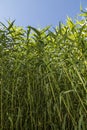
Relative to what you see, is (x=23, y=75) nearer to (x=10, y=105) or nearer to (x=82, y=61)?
(x=10, y=105)

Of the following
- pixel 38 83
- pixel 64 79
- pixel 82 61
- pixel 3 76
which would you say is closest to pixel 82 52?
pixel 82 61

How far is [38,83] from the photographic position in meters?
2.33

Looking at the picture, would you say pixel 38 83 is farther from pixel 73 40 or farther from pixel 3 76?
pixel 73 40

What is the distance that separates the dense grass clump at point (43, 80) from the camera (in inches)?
84.4

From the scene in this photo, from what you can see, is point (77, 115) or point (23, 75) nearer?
point (77, 115)

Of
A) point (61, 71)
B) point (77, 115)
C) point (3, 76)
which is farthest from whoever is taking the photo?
point (3, 76)

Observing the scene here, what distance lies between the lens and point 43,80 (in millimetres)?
2301

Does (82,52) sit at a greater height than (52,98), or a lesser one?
greater

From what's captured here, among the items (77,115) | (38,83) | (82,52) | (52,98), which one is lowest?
(77,115)

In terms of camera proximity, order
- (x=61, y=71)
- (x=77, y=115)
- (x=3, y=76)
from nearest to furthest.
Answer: (x=77, y=115), (x=61, y=71), (x=3, y=76)

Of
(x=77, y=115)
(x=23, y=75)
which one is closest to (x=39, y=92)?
(x=23, y=75)

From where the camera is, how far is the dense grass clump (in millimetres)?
2145

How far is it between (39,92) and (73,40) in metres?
0.51

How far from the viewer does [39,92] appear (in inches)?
90.7
